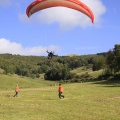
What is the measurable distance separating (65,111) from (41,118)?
3.77 meters

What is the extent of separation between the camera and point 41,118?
21.4 meters

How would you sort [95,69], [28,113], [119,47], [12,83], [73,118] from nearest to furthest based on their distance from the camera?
[73,118] → [28,113] → [12,83] → [119,47] → [95,69]

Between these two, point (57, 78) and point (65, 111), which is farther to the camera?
point (57, 78)

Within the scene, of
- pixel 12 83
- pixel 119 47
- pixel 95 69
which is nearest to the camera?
pixel 12 83

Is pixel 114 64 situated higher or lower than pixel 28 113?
A: higher

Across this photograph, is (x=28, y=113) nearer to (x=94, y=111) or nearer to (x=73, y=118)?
(x=73, y=118)

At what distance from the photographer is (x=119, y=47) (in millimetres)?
111250

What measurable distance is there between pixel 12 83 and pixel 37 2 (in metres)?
77.4

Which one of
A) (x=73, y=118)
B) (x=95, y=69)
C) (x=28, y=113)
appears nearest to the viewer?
(x=73, y=118)

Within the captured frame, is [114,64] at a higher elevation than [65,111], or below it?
higher

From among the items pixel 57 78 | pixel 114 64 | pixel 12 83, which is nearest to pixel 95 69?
pixel 57 78

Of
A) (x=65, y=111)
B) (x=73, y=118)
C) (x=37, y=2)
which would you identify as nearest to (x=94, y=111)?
(x=65, y=111)

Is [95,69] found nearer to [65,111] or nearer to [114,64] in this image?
[114,64]

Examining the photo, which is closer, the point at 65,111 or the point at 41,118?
the point at 41,118
